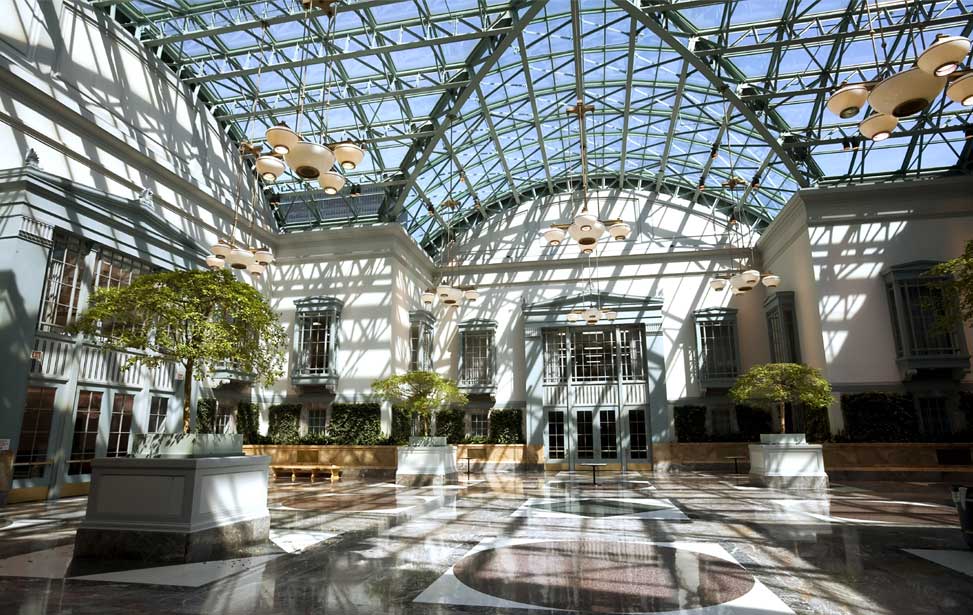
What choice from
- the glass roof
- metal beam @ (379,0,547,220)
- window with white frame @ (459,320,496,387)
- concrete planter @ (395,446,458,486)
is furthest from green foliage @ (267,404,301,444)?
metal beam @ (379,0,547,220)

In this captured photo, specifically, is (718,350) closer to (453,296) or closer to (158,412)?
(453,296)

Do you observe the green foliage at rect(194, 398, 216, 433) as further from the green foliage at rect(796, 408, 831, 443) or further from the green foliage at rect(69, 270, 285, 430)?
the green foliage at rect(796, 408, 831, 443)

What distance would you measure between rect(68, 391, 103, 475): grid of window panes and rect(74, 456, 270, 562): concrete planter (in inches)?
274

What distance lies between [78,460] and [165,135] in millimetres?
8438

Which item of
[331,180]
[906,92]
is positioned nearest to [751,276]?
[906,92]

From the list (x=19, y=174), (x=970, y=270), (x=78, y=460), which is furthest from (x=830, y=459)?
(x=19, y=174)

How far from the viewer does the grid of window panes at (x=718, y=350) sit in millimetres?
18656

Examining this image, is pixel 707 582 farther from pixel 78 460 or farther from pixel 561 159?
pixel 561 159

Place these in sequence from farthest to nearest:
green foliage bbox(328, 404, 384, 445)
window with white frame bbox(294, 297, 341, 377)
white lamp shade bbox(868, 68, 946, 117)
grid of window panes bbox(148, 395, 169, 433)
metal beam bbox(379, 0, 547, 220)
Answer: window with white frame bbox(294, 297, 341, 377)
green foliage bbox(328, 404, 384, 445)
grid of window panes bbox(148, 395, 169, 433)
metal beam bbox(379, 0, 547, 220)
white lamp shade bbox(868, 68, 946, 117)

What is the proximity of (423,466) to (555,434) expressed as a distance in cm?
649

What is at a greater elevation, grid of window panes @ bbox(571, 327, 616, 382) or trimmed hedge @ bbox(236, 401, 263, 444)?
grid of window panes @ bbox(571, 327, 616, 382)

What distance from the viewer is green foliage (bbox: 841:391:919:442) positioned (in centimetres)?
1409

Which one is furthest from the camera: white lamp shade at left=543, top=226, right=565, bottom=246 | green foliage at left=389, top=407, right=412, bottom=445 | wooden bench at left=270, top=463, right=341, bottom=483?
green foliage at left=389, top=407, right=412, bottom=445

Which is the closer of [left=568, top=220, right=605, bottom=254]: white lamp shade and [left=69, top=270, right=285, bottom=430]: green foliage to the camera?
[left=69, top=270, right=285, bottom=430]: green foliage
